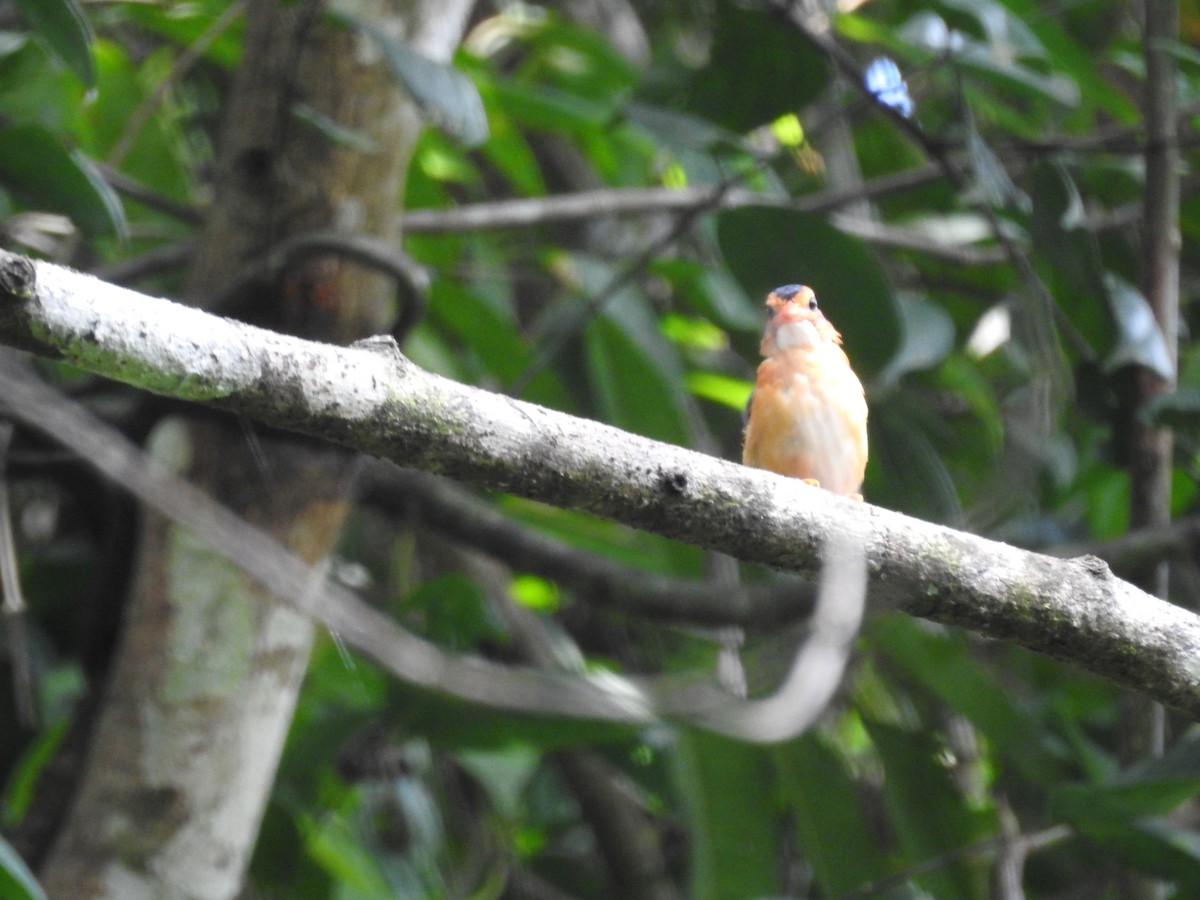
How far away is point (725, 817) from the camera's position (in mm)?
3717

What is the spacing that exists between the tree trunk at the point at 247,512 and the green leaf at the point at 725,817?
1.17 m

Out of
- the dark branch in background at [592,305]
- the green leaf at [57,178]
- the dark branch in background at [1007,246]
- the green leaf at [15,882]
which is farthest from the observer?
the dark branch in background at [592,305]

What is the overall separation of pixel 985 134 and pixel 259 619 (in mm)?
3372

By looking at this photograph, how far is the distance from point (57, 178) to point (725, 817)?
237cm

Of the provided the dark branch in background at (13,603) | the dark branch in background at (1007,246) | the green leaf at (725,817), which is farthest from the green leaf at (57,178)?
the green leaf at (725,817)

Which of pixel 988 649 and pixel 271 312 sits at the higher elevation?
pixel 988 649

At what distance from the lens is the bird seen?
2.97 m

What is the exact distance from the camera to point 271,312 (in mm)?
3164

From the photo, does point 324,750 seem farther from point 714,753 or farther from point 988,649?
point 988,649

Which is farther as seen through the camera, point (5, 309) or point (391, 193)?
point (391, 193)

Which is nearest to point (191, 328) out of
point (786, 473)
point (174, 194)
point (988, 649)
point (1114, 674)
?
point (1114, 674)

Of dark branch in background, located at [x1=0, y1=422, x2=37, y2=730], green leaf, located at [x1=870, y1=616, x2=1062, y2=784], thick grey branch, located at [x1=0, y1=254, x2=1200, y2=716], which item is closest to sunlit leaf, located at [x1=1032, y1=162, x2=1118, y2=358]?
green leaf, located at [x1=870, y1=616, x2=1062, y2=784]

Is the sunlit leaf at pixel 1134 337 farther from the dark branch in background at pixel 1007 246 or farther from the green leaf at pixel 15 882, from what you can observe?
the green leaf at pixel 15 882

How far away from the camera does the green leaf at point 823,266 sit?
336 centimetres
